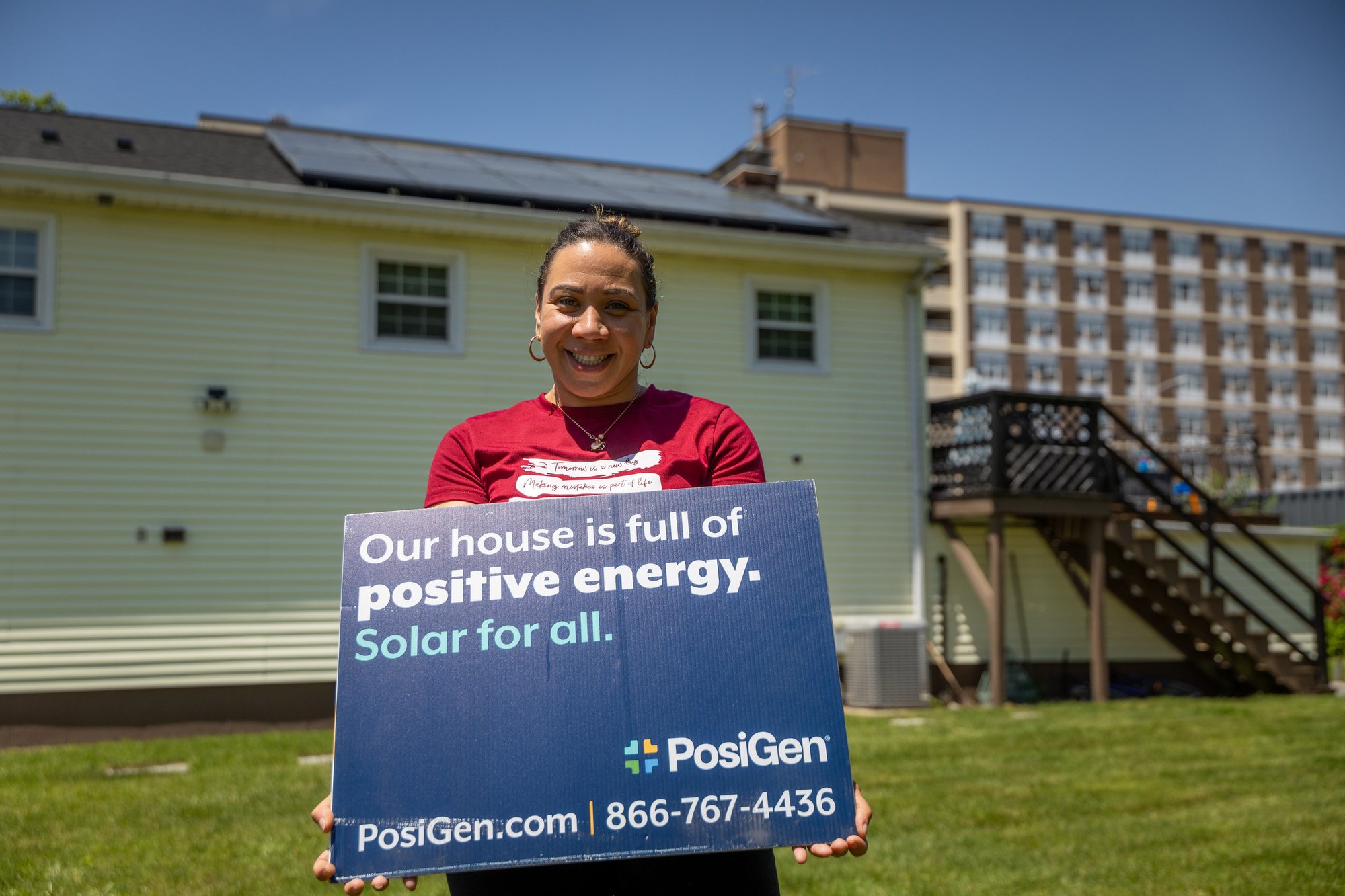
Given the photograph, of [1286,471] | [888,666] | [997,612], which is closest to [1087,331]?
[1286,471]

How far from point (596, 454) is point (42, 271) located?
10.3 metres

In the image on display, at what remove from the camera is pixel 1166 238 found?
70.8 m

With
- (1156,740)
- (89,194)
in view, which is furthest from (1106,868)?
(89,194)

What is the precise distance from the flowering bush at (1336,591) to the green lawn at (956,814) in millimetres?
10049

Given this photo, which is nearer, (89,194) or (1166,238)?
(89,194)

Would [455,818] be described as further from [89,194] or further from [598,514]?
[89,194]

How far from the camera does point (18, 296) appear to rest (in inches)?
426

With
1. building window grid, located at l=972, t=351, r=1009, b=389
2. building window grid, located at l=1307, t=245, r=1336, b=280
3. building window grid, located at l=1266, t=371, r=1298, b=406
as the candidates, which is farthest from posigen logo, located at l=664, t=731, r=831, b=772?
building window grid, located at l=1307, t=245, r=1336, b=280

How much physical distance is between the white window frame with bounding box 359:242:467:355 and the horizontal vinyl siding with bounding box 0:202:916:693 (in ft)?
0.27

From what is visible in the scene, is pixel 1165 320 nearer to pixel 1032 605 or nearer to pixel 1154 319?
pixel 1154 319

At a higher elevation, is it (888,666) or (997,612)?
(997,612)

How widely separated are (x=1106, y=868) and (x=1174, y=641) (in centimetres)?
1049

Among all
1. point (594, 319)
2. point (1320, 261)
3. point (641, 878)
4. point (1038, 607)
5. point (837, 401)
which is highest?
point (1320, 261)

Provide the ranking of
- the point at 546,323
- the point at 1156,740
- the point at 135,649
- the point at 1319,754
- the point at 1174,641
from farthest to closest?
the point at 1174,641, the point at 135,649, the point at 1156,740, the point at 1319,754, the point at 546,323
